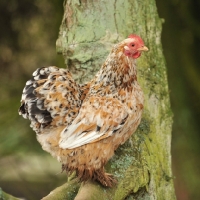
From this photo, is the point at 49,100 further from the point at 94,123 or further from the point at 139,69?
the point at 139,69

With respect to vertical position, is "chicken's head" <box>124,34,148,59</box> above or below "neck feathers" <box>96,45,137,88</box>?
above

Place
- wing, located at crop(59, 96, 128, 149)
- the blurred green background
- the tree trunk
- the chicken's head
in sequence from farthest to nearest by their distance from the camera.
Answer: the blurred green background < the tree trunk < the chicken's head < wing, located at crop(59, 96, 128, 149)

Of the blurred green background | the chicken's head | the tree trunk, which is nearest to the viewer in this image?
the chicken's head

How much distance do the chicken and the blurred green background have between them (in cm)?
216

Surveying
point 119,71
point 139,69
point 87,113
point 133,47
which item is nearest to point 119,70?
point 119,71

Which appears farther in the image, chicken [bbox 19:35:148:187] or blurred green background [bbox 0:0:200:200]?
blurred green background [bbox 0:0:200:200]

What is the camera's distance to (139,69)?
10.6 feet

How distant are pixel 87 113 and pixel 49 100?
8.4 inches

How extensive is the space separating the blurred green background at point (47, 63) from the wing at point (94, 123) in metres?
2.24

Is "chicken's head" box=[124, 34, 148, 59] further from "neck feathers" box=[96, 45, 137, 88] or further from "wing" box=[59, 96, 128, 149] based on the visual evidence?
"wing" box=[59, 96, 128, 149]

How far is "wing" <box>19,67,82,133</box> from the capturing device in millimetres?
2441

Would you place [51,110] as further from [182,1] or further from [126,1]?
[182,1]

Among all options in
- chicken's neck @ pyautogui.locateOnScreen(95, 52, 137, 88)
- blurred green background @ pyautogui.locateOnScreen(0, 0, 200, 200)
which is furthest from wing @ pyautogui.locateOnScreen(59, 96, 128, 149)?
blurred green background @ pyautogui.locateOnScreen(0, 0, 200, 200)

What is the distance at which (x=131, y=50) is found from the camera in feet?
8.39
